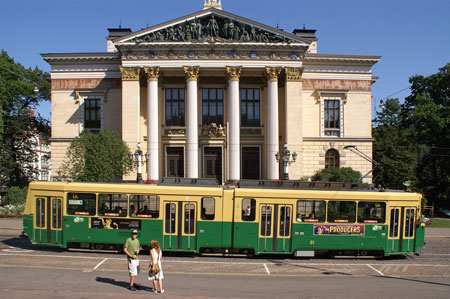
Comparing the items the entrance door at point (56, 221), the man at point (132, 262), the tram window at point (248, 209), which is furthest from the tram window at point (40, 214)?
the tram window at point (248, 209)

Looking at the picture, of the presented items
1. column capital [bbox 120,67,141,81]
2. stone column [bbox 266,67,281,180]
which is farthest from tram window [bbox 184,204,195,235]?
column capital [bbox 120,67,141,81]

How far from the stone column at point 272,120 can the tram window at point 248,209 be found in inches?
817

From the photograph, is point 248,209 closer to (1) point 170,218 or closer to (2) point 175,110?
(1) point 170,218

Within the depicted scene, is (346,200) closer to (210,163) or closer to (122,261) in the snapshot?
(122,261)

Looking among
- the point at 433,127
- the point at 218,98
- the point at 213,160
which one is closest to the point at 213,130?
the point at 213,160

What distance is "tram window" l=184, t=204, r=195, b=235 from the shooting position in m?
17.6

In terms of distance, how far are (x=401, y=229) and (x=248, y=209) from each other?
22.4ft

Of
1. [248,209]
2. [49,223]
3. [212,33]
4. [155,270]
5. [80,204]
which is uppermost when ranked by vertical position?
[212,33]

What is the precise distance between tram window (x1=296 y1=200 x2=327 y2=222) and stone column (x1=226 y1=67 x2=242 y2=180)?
66.1 ft

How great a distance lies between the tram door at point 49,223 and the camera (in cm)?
1806

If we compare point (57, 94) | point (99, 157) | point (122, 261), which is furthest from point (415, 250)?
point (57, 94)

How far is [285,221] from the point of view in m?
17.7

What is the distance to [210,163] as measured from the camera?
136 ft

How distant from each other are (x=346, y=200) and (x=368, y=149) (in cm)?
2606
